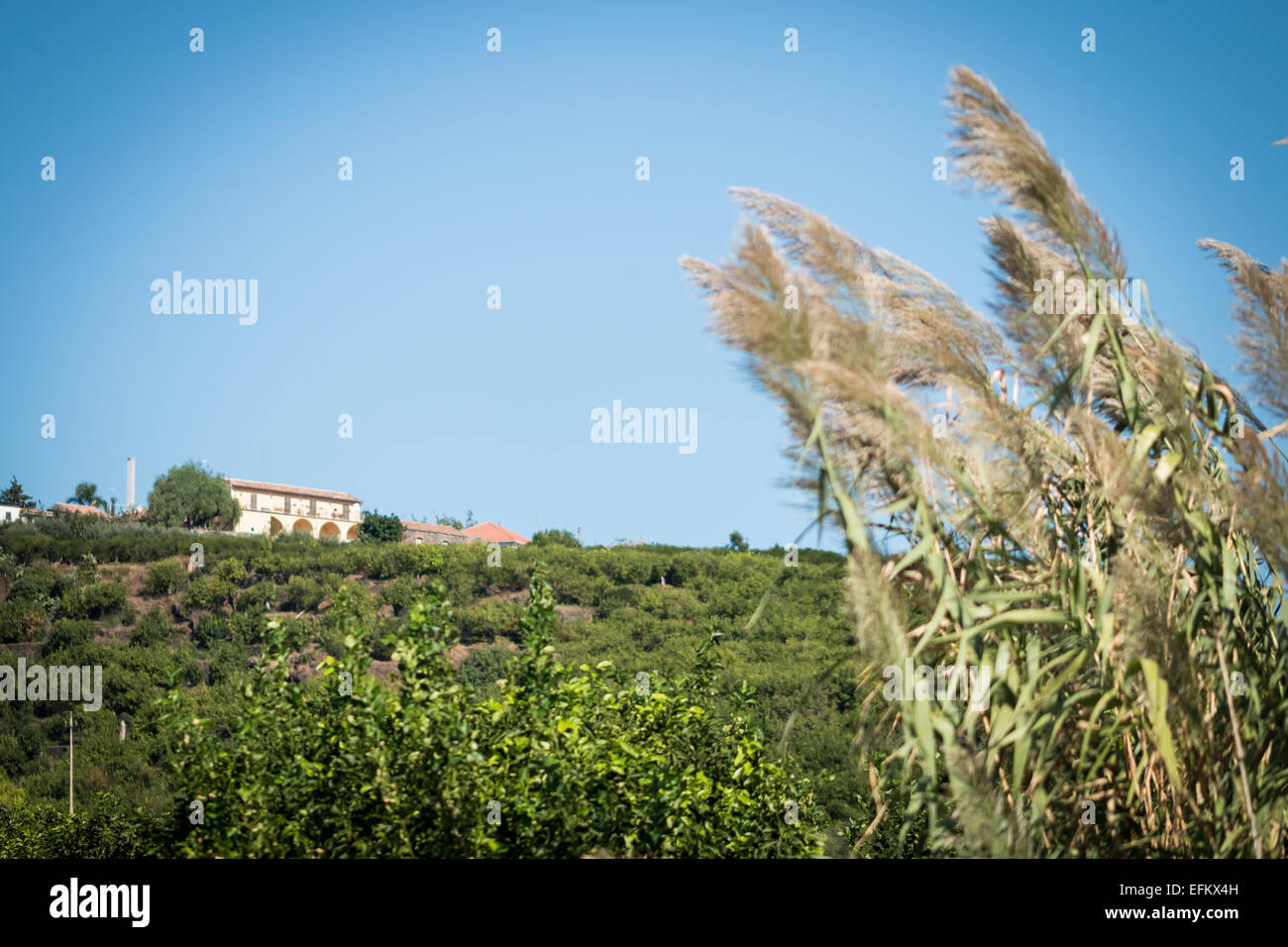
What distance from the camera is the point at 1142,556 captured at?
7.11ft

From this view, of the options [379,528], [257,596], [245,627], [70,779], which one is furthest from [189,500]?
[70,779]

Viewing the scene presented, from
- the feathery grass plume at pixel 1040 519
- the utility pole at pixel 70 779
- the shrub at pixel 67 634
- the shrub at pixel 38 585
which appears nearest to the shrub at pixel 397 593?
the shrub at pixel 67 634

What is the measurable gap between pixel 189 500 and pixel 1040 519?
3846 centimetres

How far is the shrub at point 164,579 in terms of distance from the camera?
2458 centimetres

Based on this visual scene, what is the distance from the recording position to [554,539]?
29.8 metres

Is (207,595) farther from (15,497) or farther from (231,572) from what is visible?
(15,497)

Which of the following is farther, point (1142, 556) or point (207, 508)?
point (207, 508)

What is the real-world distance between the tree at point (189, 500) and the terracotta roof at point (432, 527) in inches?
284

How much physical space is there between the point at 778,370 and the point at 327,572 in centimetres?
2553

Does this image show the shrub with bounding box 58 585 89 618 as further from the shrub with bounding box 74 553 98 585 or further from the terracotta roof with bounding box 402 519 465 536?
the terracotta roof with bounding box 402 519 465 536

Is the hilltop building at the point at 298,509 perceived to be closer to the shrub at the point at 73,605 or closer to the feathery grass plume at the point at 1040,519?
the shrub at the point at 73,605

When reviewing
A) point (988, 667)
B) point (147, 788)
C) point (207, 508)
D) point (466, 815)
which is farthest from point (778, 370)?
point (207, 508)

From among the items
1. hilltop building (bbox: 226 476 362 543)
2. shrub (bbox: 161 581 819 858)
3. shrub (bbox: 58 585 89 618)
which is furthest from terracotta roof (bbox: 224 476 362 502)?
shrub (bbox: 161 581 819 858)
